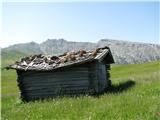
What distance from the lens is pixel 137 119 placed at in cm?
963

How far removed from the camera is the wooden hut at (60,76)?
24547 mm

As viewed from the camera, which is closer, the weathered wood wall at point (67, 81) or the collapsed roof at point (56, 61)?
the collapsed roof at point (56, 61)

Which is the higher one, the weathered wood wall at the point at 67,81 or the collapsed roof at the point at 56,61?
the collapsed roof at the point at 56,61

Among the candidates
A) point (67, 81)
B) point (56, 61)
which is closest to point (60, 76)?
point (67, 81)

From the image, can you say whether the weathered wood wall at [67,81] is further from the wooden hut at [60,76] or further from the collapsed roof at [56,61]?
the collapsed roof at [56,61]

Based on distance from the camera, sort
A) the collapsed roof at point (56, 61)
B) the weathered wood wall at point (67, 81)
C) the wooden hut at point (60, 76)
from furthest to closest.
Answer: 1. the weathered wood wall at point (67, 81)
2. the wooden hut at point (60, 76)
3. the collapsed roof at point (56, 61)

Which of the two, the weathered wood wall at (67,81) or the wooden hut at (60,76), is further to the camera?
the weathered wood wall at (67,81)

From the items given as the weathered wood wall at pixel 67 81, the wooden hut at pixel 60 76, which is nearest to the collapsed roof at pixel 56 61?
the wooden hut at pixel 60 76

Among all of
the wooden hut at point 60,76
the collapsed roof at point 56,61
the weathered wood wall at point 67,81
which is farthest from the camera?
the weathered wood wall at point 67,81

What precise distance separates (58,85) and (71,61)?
6.45 ft

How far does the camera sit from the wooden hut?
24547 mm

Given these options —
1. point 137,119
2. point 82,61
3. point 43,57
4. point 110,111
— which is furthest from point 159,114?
point 43,57

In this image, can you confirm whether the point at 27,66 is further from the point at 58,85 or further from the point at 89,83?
the point at 89,83

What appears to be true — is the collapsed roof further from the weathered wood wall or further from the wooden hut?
the weathered wood wall
